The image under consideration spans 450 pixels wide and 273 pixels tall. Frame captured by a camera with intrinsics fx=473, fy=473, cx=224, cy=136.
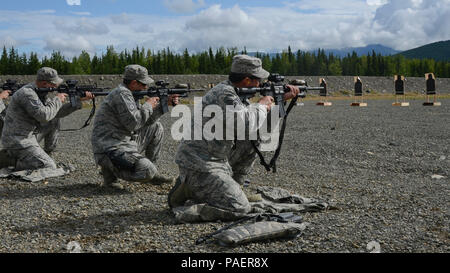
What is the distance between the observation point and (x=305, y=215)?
5.88 m

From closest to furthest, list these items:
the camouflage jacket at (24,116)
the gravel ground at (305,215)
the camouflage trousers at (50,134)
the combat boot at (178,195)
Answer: the gravel ground at (305,215) < the combat boot at (178,195) < the camouflage jacket at (24,116) < the camouflage trousers at (50,134)

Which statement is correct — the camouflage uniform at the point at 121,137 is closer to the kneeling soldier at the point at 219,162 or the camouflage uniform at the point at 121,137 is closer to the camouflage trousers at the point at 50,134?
the kneeling soldier at the point at 219,162

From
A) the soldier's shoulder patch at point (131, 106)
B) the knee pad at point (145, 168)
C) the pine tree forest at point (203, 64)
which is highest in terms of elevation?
the pine tree forest at point (203, 64)

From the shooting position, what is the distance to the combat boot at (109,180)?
7.72 m

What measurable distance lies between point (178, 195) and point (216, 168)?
66 centimetres

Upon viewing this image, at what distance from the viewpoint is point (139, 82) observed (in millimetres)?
7852

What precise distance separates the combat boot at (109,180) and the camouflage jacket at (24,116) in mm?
1945

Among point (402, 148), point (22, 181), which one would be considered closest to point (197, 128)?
point (22, 181)

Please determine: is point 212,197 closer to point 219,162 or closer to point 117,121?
point 219,162

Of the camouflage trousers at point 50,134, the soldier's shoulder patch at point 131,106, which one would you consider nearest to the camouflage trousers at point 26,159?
the camouflage trousers at point 50,134

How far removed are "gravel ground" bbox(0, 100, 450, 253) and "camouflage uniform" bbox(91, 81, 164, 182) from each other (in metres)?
0.36

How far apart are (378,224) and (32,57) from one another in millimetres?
69699
